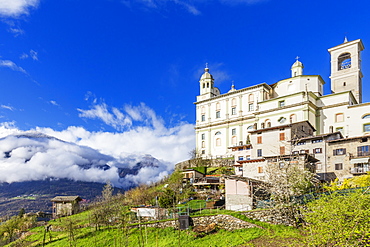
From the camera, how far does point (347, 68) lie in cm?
4684

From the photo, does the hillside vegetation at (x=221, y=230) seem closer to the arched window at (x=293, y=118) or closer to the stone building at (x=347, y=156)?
the stone building at (x=347, y=156)

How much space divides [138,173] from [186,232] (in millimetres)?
161418

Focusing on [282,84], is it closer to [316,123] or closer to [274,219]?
[316,123]

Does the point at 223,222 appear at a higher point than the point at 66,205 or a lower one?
higher

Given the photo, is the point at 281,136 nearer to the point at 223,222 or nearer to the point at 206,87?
the point at 223,222

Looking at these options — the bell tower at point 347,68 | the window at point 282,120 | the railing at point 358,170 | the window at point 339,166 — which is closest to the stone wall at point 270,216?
the railing at point 358,170

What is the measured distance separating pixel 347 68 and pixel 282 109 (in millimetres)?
16146

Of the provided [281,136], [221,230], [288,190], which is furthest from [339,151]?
[221,230]

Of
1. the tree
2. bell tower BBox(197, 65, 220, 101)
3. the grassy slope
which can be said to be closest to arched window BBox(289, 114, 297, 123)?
bell tower BBox(197, 65, 220, 101)

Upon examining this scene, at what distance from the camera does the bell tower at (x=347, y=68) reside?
4562 cm

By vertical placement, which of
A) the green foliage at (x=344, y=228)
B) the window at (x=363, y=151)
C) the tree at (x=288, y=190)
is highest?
the window at (x=363, y=151)

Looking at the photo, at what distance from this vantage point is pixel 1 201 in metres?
101

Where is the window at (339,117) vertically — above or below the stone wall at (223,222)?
above

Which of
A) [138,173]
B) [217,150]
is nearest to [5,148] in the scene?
[138,173]
